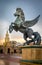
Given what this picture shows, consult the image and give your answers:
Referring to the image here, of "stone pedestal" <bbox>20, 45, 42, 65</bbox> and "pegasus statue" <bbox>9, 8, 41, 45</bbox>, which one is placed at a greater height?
"pegasus statue" <bbox>9, 8, 41, 45</bbox>

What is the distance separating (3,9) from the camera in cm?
1415

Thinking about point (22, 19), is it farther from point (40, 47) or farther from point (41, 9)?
point (41, 9)

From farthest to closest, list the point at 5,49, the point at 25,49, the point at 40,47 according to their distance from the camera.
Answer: the point at 5,49, the point at 25,49, the point at 40,47

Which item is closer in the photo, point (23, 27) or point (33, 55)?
point (33, 55)

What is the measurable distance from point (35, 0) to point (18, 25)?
23.0ft

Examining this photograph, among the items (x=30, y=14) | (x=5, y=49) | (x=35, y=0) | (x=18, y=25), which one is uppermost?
(x=35, y=0)

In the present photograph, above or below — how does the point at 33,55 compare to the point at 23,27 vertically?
below

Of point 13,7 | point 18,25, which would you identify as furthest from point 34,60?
point 13,7

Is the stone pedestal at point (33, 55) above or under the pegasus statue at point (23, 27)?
under

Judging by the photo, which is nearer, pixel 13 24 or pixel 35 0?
pixel 13 24

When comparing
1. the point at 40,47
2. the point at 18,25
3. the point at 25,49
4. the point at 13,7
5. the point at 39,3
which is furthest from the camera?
the point at 13,7

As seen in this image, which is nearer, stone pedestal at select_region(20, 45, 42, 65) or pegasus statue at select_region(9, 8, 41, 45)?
stone pedestal at select_region(20, 45, 42, 65)

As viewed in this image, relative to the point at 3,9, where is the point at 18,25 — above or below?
below

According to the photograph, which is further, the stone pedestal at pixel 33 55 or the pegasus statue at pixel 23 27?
the pegasus statue at pixel 23 27
